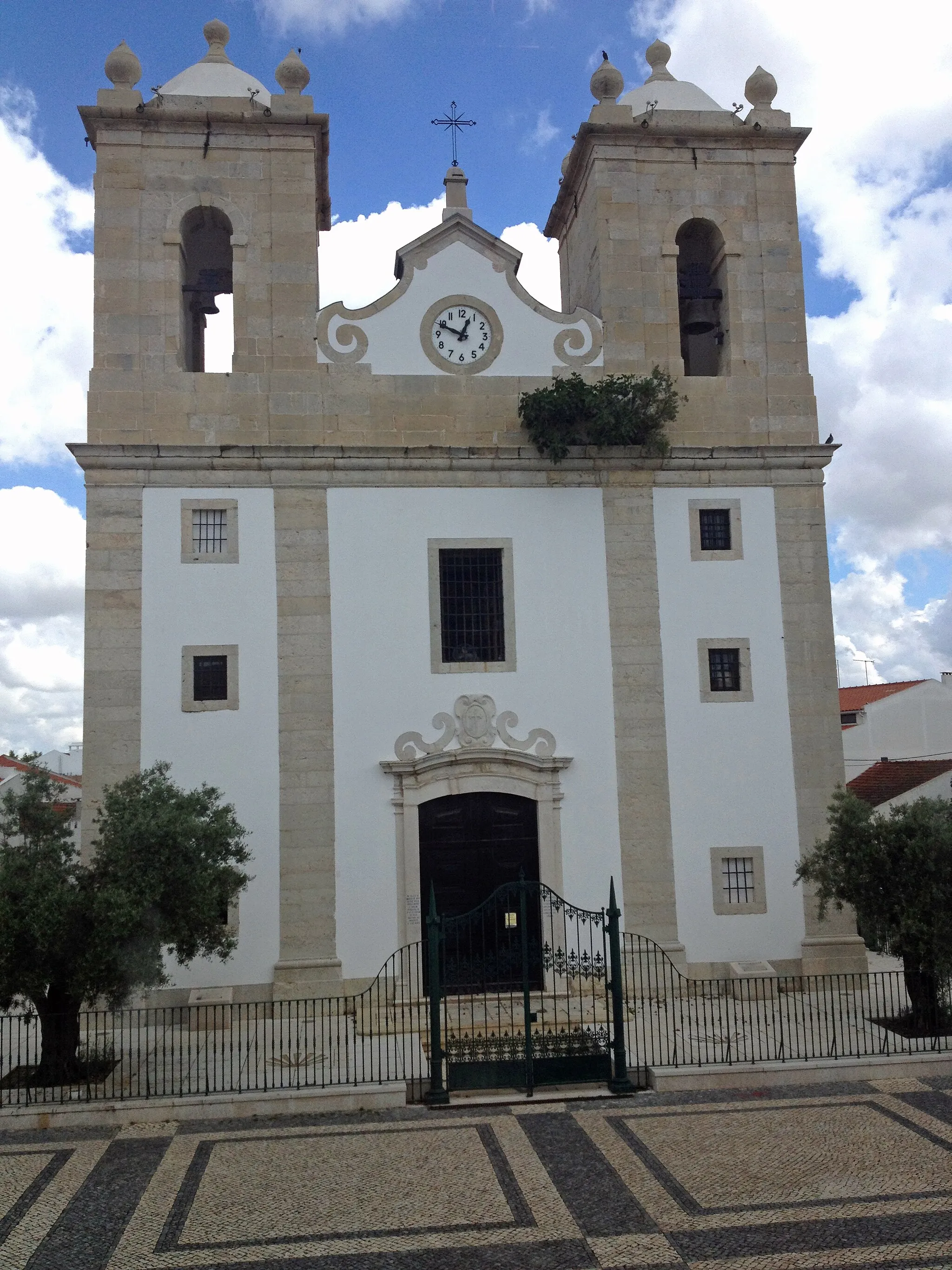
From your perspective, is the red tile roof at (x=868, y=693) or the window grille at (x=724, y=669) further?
the red tile roof at (x=868, y=693)

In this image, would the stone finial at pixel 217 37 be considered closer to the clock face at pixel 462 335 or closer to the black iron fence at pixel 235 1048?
the clock face at pixel 462 335

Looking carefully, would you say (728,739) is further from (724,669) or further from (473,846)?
(473,846)

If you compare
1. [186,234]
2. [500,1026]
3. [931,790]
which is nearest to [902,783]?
[931,790]

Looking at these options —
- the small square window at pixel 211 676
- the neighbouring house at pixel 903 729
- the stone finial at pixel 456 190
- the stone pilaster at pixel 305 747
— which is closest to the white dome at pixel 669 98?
the stone finial at pixel 456 190

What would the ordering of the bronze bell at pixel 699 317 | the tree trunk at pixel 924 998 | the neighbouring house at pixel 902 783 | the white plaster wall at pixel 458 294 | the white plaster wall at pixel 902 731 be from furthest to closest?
1. the white plaster wall at pixel 902 731
2. the neighbouring house at pixel 902 783
3. the bronze bell at pixel 699 317
4. the white plaster wall at pixel 458 294
5. the tree trunk at pixel 924 998

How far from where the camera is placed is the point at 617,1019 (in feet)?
40.7

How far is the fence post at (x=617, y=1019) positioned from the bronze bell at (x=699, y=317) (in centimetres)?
1089

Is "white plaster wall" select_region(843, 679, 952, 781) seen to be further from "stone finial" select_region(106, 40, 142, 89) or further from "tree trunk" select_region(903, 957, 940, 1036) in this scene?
"stone finial" select_region(106, 40, 142, 89)

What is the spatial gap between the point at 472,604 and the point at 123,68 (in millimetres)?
10460

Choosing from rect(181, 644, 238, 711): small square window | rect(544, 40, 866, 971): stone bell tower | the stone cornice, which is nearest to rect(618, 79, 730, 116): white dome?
rect(544, 40, 866, 971): stone bell tower

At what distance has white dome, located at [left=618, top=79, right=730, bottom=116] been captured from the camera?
19.3 meters

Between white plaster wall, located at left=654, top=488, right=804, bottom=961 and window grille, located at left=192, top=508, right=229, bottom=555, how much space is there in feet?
22.6

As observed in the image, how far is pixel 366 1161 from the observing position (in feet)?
33.7

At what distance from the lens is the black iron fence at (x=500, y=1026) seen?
12.3 m
